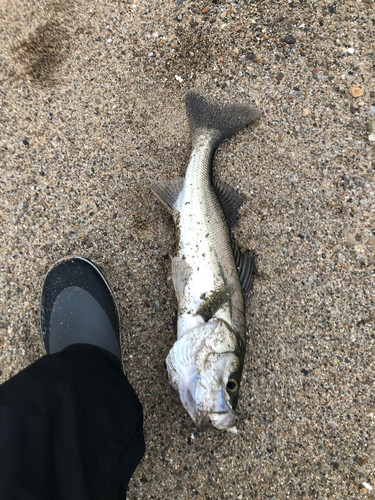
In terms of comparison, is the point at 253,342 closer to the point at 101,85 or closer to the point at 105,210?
the point at 105,210

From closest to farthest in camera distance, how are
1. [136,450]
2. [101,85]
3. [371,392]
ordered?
[136,450] → [371,392] → [101,85]

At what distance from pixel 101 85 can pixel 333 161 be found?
2226mm

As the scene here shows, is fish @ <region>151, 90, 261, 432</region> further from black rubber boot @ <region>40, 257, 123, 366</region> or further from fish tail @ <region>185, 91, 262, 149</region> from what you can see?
black rubber boot @ <region>40, 257, 123, 366</region>

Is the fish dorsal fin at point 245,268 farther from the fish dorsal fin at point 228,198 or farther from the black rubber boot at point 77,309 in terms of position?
the black rubber boot at point 77,309

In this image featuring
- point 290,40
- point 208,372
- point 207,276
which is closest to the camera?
point 208,372

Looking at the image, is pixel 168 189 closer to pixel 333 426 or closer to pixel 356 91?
pixel 356 91

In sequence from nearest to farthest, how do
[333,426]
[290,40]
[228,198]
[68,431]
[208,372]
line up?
[68,431] → [208,372] → [333,426] → [228,198] → [290,40]

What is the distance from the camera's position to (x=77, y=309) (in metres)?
2.54

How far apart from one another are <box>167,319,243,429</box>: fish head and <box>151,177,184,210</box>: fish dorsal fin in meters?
1.07

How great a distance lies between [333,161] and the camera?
254 centimetres

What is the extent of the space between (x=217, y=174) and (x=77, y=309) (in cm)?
175

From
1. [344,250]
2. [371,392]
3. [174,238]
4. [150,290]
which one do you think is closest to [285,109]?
[344,250]

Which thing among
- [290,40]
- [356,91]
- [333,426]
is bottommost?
[333,426]

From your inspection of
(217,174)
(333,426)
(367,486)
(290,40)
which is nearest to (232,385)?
(333,426)
